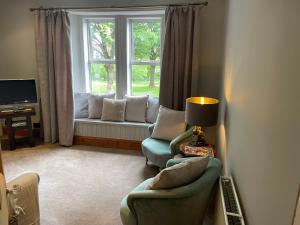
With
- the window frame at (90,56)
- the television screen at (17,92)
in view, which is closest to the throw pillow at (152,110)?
the window frame at (90,56)

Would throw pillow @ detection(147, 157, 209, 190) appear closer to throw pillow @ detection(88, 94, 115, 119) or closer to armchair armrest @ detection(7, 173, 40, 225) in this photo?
armchair armrest @ detection(7, 173, 40, 225)

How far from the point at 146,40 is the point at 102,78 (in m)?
1.08

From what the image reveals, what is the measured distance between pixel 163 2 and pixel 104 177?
2659 millimetres

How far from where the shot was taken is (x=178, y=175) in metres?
1.78

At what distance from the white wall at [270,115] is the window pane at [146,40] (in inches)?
100

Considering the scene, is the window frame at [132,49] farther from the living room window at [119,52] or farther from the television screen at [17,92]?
the television screen at [17,92]

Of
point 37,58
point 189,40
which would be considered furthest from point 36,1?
point 189,40

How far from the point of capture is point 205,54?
3.72 meters

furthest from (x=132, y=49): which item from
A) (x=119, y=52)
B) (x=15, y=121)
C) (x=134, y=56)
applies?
(x=15, y=121)

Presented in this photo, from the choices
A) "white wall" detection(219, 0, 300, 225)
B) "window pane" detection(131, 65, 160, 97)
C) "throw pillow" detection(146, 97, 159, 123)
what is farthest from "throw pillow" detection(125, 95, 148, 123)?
"white wall" detection(219, 0, 300, 225)

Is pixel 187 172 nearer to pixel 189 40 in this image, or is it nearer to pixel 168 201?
pixel 168 201

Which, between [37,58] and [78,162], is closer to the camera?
[78,162]

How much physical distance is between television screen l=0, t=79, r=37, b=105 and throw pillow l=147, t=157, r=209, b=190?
312 centimetres

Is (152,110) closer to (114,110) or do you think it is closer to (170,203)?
(114,110)
